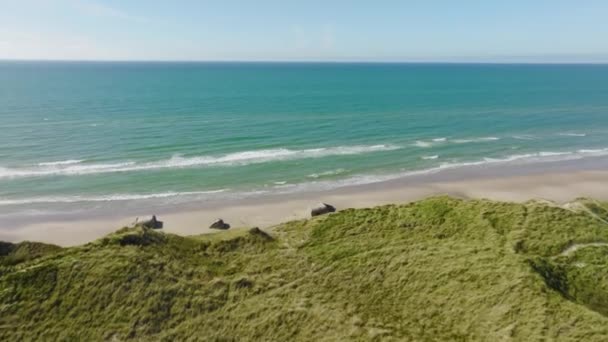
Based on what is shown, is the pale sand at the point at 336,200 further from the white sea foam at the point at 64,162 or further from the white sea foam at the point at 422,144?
the white sea foam at the point at 64,162

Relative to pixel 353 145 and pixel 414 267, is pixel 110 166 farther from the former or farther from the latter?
pixel 414 267

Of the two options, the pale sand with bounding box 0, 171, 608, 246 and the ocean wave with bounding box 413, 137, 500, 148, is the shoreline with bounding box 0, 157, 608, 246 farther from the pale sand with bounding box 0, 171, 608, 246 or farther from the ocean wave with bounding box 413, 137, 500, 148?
the ocean wave with bounding box 413, 137, 500, 148

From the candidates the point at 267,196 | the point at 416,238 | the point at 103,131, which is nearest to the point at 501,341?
the point at 416,238

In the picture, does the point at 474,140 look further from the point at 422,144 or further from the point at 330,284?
the point at 330,284

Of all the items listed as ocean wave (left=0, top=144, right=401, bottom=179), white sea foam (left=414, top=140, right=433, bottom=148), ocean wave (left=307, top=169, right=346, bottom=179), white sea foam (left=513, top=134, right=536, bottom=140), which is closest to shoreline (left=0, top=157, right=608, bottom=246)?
ocean wave (left=307, top=169, right=346, bottom=179)

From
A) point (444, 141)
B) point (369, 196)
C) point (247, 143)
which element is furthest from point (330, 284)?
point (444, 141)

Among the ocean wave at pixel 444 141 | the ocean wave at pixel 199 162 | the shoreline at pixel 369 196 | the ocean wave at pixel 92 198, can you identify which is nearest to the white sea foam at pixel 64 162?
the ocean wave at pixel 199 162
